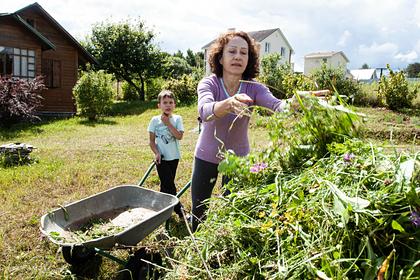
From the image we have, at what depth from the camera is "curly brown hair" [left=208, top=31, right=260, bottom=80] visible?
281cm

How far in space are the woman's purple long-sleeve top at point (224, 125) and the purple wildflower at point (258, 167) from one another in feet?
3.84

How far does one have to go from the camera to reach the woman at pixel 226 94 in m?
2.72

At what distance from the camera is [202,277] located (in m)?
1.18

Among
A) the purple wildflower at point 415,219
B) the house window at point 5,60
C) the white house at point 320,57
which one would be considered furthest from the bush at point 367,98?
the white house at point 320,57

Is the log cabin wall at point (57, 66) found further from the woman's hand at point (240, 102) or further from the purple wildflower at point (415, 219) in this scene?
the purple wildflower at point (415, 219)

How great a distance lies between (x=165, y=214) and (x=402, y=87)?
1437cm

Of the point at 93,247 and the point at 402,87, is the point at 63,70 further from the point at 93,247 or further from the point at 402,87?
the point at 93,247

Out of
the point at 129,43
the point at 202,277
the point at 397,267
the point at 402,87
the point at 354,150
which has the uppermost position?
the point at 129,43

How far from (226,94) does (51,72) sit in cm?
1809

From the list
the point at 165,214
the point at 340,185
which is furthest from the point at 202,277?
the point at 165,214

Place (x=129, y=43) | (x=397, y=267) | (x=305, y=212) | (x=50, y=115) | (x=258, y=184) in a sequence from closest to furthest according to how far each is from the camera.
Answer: (x=397, y=267), (x=305, y=212), (x=258, y=184), (x=50, y=115), (x=129, y=43)

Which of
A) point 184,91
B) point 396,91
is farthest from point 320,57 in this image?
point 396,91

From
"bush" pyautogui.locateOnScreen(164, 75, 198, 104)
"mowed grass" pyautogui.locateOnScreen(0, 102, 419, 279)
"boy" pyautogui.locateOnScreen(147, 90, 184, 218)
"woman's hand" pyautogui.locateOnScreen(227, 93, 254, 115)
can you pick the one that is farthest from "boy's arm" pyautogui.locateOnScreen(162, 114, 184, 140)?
"bush" pyautogui.locateOnScreen(164, 75, 198, 104)

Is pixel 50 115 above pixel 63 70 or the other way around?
the other way around
